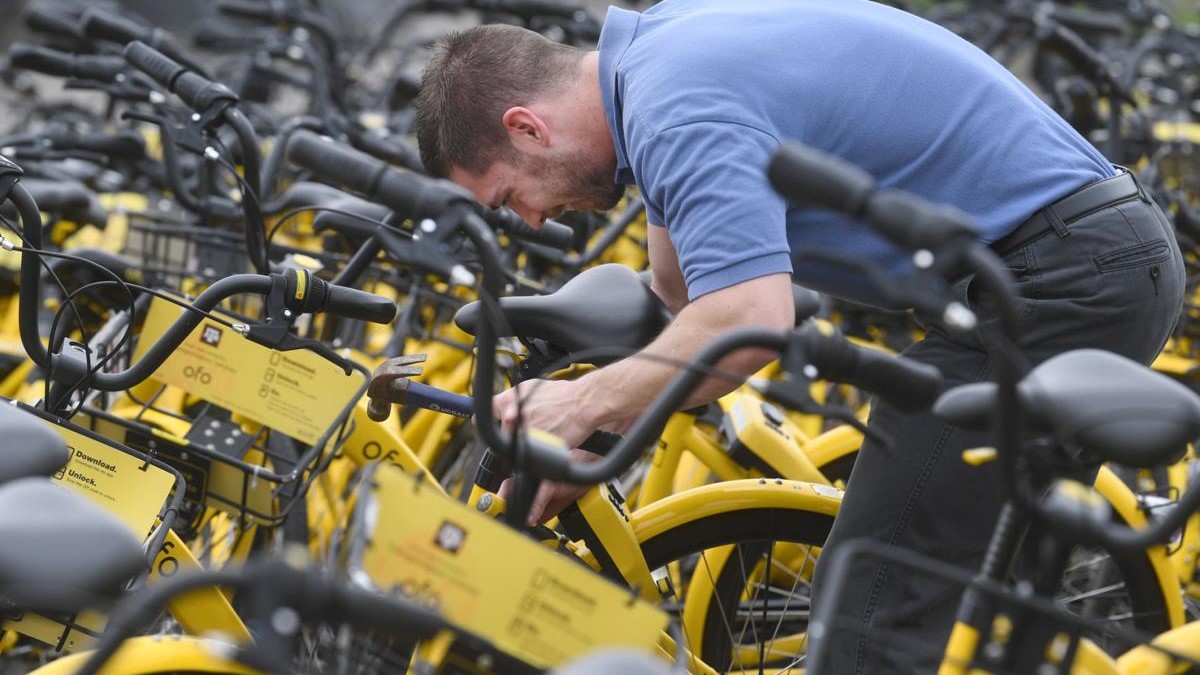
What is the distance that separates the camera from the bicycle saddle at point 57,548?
4.96ft

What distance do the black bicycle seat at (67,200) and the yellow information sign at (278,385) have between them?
5.20 feet

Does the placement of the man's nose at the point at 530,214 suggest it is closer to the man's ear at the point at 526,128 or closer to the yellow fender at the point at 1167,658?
the man's ear at the point at 526,128

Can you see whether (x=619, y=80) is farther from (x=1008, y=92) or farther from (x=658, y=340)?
(x=1008, y=92)

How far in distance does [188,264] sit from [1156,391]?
2983 millimetres

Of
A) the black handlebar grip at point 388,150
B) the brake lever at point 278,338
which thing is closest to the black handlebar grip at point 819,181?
the brake lever at point 278,338

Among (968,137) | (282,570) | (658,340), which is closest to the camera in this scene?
(282,570)

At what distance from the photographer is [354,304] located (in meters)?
2.62

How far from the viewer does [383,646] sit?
93.4 inches

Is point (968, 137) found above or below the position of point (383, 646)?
above

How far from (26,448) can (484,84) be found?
1048mm

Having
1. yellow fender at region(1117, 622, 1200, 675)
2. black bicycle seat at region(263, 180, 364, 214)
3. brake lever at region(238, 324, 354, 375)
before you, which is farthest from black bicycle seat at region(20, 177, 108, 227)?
yellow fender at region(1117, 622, 1200, 675)

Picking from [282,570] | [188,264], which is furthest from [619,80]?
[188,264]

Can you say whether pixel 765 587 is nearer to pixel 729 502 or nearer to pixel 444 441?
pixel 729 502

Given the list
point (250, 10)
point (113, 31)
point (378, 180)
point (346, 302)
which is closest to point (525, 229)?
point (346, 302)
